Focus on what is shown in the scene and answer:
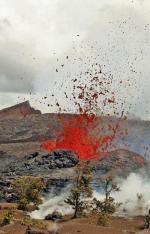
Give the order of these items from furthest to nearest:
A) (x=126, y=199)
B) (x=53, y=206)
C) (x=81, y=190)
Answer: (x=126, y=199), (x=53, y=206), (x=81, y=190)

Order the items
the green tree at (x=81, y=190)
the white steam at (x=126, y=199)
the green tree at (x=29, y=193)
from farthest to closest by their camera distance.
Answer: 1. the white steam at (x=126, y=199)
2. the green tree at (x=81, y=190)
3. the green tree at (x=29, y=193)

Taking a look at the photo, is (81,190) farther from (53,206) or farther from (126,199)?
(126,199)

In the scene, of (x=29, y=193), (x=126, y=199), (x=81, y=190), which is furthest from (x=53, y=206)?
(x=29, y=193)

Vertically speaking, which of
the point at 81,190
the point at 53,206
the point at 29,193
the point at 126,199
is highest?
the point at 126,199

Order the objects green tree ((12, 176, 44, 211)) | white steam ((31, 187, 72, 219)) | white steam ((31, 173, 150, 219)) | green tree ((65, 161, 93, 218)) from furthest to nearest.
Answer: white steam ((31, 173, 150, 219)) → white steam ((31, 187, 72, 219)) → green tree ((65, 161, 93, 218)) → green tree ((12, 176, 44, 211))

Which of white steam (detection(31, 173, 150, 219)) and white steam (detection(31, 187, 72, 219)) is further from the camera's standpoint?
white steam (detection(31, 173, 150, 219))

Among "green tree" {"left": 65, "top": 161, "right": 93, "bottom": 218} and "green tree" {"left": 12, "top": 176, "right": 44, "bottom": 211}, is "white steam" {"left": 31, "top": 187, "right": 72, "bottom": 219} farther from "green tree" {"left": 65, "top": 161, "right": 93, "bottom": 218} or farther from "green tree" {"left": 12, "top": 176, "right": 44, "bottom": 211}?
"green tree" {"left": 12, "top": 176, "right": 44, "bottom": 211}

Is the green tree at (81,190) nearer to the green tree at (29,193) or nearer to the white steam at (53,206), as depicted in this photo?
the green tree at (29,193)

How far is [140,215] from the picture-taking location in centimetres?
13312

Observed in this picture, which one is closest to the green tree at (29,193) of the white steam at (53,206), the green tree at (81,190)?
the green tree at (81,190)

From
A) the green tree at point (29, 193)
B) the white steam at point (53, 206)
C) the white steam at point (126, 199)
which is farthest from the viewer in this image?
the white steam at point (126, 199)

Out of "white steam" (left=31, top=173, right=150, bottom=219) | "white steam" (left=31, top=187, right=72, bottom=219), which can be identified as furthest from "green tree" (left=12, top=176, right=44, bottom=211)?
"white steam" (left=31, top=173, right=150, bottom=219)

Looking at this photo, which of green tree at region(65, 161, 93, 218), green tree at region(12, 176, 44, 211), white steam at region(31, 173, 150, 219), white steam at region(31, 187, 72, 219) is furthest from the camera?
white steam at region(31, 173, 150, 219)

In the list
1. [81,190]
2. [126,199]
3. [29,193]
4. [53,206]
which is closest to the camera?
[29,193]
